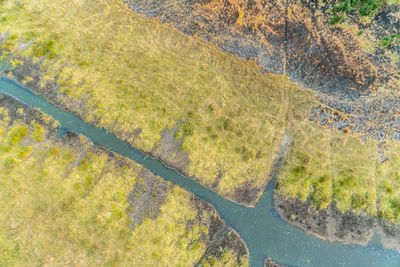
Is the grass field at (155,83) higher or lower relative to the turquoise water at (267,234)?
higher

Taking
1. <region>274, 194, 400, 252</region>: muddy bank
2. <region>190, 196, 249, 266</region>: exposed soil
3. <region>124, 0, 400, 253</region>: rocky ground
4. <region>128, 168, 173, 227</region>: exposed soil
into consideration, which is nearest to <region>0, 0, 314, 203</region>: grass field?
<region>124, 0, 400, 253</region>: rocky ground

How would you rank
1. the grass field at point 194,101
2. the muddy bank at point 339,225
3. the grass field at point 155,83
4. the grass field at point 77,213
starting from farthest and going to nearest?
the grass field at point 155,83
the grass field at point 194,101
the muddy bank at point 339,225
the grass field at point 77,213

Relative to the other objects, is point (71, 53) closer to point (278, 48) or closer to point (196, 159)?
point (196, 159)

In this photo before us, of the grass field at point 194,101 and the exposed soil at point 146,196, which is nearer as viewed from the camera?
the exposed soil at point 146,196

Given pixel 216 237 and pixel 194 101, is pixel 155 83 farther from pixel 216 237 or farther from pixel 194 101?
pixel 216 237

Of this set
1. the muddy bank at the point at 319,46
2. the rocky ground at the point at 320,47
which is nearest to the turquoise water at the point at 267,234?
the rocky ground at the point at 320,47

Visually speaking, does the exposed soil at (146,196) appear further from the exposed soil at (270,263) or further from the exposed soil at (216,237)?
the exposed soil at (270,263)

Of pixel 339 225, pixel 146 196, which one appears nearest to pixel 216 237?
pixel 146 196

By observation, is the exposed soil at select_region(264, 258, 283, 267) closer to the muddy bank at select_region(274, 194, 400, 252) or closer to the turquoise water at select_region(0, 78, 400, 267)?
the turquoise water at select_region(0, 78, 400, 267)
